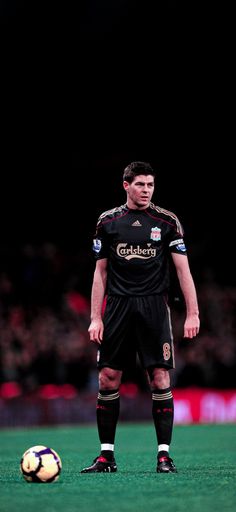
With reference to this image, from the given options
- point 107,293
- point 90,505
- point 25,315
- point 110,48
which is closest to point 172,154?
point 110,48

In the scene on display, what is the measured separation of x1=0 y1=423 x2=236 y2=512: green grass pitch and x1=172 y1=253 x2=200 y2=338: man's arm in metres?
0.93

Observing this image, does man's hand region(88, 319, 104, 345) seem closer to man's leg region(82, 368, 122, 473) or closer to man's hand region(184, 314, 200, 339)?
man's leg region(82, 368, 122, 473)

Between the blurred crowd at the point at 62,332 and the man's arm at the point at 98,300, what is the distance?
9237 millimetres

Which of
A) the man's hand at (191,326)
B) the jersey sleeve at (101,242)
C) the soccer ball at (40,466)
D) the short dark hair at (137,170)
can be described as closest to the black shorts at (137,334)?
the man's hand at (191,326)

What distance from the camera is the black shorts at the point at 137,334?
657 centimetres

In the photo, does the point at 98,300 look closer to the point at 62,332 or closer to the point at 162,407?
the point at 162,407

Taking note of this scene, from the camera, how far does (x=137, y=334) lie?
21.6ft

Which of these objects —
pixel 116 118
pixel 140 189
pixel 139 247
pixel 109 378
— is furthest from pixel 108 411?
pixel 116 118

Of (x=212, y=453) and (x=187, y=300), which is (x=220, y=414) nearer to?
(x=212, y=453)

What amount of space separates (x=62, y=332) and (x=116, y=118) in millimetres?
4343

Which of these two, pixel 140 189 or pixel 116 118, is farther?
pixel 116 118

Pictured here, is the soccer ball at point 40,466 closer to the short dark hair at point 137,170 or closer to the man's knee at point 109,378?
the man's knee at point 109,378

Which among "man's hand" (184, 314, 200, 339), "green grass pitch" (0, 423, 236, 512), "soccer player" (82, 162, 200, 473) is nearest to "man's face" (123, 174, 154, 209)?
"soccer player" (82, 162, 200, 473)

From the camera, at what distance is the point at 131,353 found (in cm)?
663
